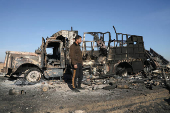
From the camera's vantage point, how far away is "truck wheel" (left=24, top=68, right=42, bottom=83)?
585 cm

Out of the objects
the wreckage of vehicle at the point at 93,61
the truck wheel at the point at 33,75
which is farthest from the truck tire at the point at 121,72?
the truck wheel at the point at 33,75

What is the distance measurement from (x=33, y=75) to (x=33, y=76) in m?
0.05

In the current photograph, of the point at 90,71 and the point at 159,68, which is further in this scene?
the point at 159,68

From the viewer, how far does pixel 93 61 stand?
7.46 meters

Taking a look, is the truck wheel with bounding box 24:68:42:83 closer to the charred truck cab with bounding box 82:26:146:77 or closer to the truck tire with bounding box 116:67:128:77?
the charred truck cab with bounding box 82:26:146:77

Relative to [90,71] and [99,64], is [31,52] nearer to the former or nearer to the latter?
[90,71]

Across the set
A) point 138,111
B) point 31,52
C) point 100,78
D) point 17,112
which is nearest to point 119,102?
point 138,111

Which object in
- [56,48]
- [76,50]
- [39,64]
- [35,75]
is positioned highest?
[56,48]

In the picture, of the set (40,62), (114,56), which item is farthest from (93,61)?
(40,62)

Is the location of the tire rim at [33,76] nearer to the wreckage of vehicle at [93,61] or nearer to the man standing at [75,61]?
the wreckage of vehicle at [93,61]

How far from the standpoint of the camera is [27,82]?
5555mm

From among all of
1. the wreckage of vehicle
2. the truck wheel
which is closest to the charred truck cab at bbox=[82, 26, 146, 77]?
the wreckage of vehicle

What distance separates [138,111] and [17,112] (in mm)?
2310

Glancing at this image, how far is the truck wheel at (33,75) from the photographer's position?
230 inches
